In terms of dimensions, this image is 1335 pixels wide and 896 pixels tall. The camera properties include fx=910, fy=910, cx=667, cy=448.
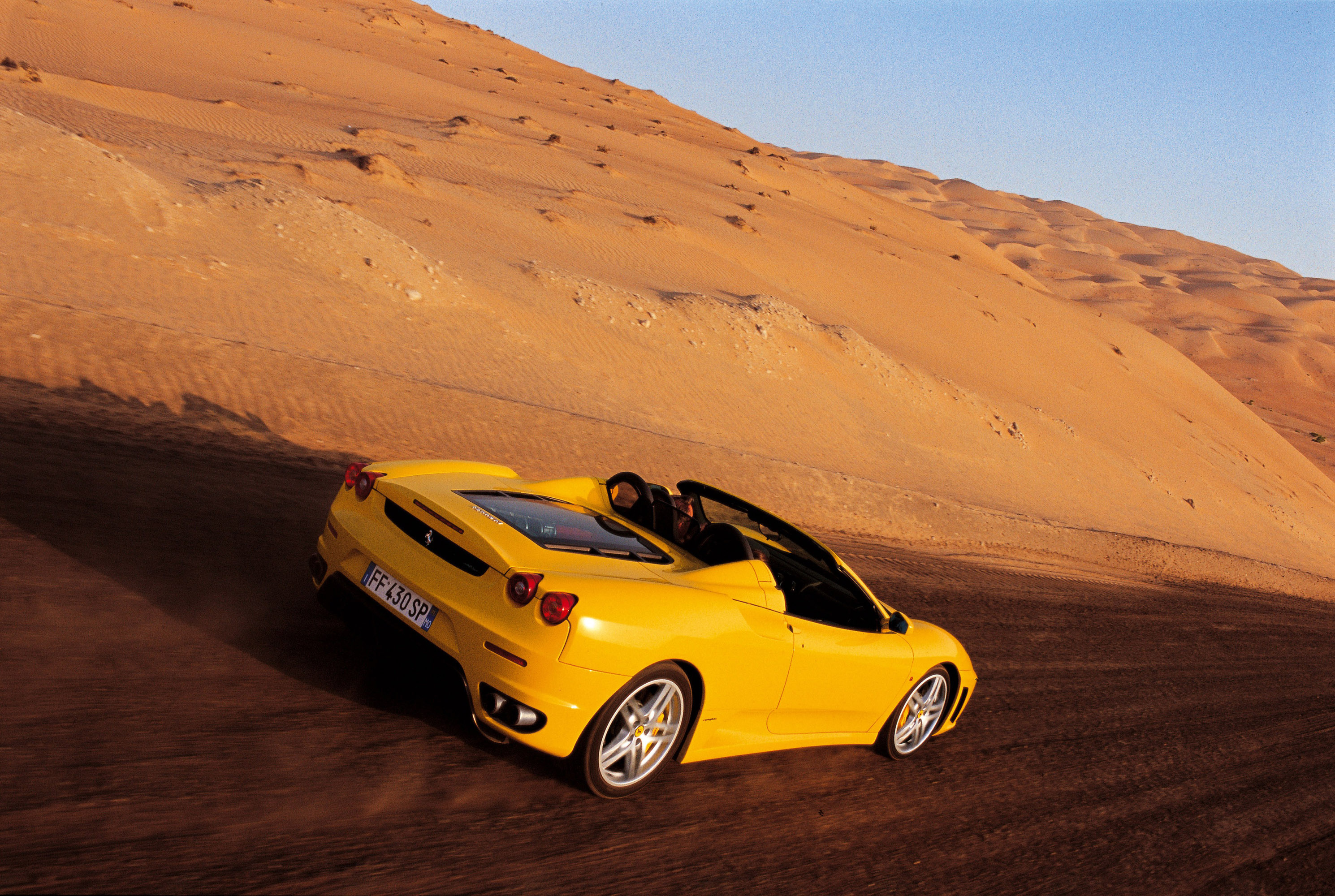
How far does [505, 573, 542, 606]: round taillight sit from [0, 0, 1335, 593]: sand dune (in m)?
6.87

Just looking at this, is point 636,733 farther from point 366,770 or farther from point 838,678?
point 838,678

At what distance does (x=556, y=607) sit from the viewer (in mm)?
3621

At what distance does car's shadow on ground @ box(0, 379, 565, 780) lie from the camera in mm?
4523

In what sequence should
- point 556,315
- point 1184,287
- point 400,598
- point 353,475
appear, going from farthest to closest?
point 1184,287
point 556,315
point 353,475
point 400,598

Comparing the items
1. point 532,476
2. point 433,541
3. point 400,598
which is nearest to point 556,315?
point 532,476

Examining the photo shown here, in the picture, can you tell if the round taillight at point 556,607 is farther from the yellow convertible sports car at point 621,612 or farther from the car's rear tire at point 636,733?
the car's rear tire at point 636,733

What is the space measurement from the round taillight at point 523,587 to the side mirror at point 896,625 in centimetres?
248

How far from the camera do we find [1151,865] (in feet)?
16.6

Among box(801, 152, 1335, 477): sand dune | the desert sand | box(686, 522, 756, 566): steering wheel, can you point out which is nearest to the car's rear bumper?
the desert sand

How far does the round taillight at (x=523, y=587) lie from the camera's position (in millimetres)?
3656

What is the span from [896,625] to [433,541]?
2.85m

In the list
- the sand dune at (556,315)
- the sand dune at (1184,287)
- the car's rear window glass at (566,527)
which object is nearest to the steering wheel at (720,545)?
the car's rear window glass at (566,527)

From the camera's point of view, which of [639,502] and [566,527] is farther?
[639,502]

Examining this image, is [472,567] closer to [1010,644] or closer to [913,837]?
[913,837]
